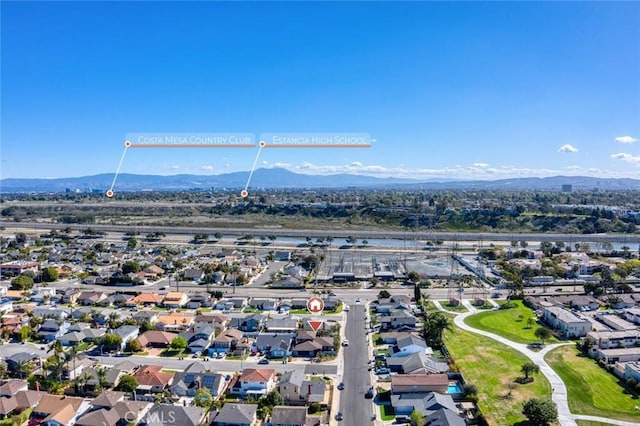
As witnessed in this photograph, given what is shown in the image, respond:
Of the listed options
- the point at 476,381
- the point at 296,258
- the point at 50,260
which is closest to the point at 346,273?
the point at 296,258

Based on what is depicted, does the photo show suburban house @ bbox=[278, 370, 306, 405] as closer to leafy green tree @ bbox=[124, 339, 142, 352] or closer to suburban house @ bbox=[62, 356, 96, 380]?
Answer: leafy green tree @ bbox=[124, 339, 142, 352]

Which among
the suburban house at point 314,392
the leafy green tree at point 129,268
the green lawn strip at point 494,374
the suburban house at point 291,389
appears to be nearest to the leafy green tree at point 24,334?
the leafy green tree at point 129,268

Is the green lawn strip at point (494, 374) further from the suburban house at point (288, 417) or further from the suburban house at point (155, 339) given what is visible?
the suburban house at point (155, 339)

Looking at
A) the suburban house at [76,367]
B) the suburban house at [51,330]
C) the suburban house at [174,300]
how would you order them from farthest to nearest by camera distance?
the suburban house at [174,300], the suburban house at [51,330], the suburban house at [76,367]

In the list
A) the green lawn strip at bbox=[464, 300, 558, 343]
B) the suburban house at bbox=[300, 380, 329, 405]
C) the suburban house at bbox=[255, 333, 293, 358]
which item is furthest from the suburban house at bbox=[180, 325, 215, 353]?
Result: the green lawn strip at bbox=[464, 300, 558, 343]

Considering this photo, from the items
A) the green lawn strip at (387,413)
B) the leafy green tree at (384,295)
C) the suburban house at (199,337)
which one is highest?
the leafy green tree at (384,295)

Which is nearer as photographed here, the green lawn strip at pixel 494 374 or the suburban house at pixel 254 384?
the green lawn strip at pixel 494 374

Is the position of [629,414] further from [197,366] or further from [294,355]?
[197,366]
